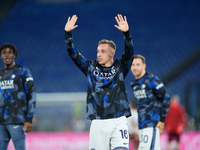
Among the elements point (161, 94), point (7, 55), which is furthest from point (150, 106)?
point (7, 55)

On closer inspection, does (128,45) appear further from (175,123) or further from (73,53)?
(175,123)

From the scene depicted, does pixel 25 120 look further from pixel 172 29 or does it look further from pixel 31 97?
pixel 172 29

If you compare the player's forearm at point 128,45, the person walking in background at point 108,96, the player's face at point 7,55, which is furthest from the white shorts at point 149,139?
the player's face at point 7,55

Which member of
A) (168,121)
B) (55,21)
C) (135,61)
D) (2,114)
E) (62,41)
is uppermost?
(55,21)

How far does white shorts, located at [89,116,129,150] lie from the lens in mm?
4039

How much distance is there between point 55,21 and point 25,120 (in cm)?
1512

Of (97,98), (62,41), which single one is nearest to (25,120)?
(97,98)

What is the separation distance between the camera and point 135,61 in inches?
225

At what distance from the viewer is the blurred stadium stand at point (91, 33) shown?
17.7 metres

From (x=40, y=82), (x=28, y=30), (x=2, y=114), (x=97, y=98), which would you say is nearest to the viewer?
(x=97, y=98)

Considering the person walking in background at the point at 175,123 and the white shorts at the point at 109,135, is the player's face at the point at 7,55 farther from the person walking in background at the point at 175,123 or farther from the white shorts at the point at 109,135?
the person walking in background at the point at 175,123

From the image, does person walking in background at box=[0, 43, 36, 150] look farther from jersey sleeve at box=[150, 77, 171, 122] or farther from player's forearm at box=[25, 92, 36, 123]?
jersey sleeve at box=[150, 77, 171, 122]

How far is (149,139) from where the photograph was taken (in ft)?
17.6

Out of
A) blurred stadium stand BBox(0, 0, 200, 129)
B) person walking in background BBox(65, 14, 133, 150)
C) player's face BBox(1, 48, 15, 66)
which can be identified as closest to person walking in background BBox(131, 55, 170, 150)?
person walking in background BBox(65, 14, 133, 150)
